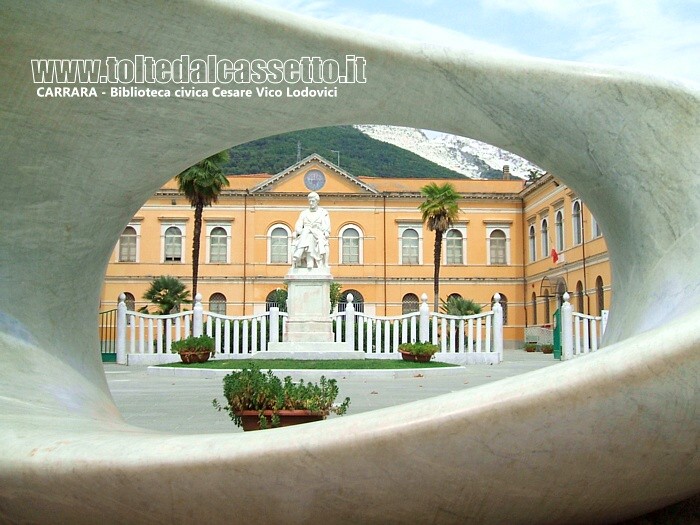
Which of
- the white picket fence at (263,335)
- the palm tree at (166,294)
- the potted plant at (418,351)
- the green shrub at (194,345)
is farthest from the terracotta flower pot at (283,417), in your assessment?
the palm tree at (166,294)

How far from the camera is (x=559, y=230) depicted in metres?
35.2

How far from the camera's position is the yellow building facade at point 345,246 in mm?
38250

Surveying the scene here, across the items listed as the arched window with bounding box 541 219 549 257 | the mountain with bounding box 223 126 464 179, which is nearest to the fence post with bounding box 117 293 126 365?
the arched window with bounding box 541 219 549 257

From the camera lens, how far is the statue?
18281mm

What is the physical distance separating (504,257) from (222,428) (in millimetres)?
34279

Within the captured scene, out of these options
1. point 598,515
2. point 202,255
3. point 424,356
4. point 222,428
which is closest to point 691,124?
point 598,515

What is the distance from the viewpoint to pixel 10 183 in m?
3.48

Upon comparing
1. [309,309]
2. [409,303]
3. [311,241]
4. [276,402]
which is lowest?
[276,402]

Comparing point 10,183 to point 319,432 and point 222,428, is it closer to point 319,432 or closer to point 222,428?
point 319,432

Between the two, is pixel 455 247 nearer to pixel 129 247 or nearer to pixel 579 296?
pixel 579 296

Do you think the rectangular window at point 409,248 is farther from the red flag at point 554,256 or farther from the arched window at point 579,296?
the arched window at point 579,296

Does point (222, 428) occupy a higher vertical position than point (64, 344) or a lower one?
lower

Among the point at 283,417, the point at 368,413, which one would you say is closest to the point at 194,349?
the point at 283,417

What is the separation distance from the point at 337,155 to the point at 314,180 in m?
39.4
